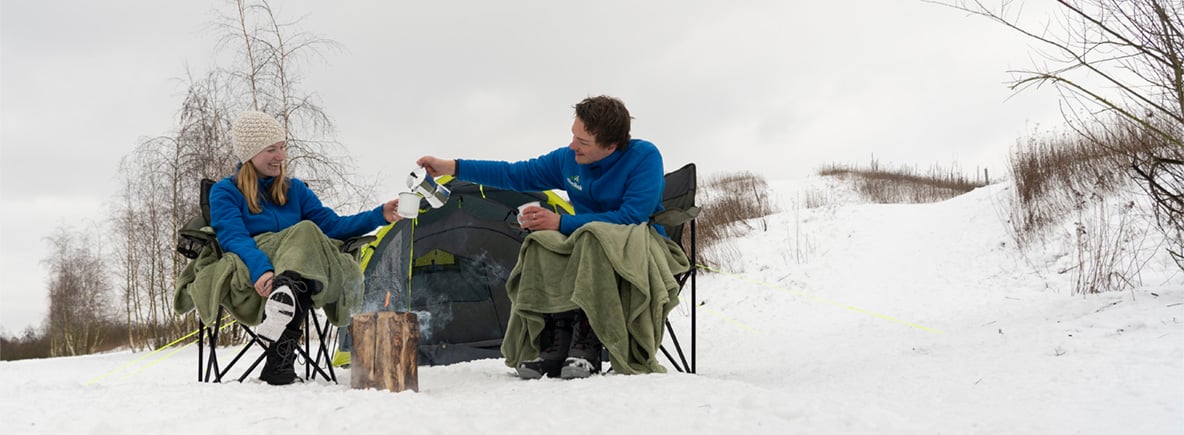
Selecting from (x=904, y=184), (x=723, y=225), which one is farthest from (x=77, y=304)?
(x=904, y=184)

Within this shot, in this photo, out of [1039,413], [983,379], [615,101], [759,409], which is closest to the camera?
[759,409]

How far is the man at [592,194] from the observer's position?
2566 mm

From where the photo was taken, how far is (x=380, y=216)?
2.95 metres

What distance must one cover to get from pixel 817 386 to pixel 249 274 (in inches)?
81.8

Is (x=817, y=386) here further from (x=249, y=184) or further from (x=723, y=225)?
(x=723, y=225)

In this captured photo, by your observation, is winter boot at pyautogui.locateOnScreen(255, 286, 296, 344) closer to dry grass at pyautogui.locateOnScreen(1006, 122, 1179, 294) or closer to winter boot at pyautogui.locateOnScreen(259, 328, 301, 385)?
winter boot at pyautogui.locateOnScreen(259, 328, 301, 385)

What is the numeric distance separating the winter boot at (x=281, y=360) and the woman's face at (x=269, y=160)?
0.67 meters

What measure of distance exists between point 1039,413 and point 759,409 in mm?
916

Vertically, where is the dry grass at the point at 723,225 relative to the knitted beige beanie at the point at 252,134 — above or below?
below

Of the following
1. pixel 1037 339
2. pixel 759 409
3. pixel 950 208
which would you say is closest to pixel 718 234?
pixel 950 208

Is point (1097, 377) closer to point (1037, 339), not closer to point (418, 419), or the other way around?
point (1037, 339)

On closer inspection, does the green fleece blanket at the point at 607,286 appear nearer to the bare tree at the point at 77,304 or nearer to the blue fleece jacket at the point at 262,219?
the blue fleece jacket at the point at 262,219

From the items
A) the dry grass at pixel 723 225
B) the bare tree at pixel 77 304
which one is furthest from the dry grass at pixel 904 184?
the bare tree at pixel 77 304

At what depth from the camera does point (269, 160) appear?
9.00ft
